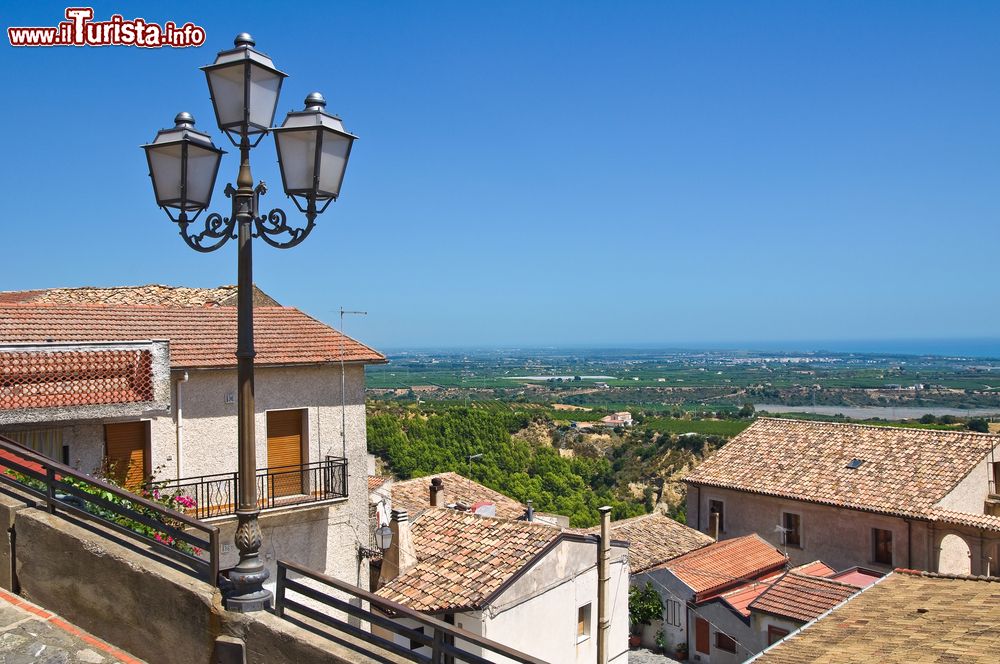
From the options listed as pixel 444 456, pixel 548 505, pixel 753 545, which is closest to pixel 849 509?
pixel 753 545

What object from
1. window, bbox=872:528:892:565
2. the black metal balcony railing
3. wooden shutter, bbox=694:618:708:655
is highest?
the black metal balcony railing

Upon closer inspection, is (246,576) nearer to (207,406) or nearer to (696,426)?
(207,406)

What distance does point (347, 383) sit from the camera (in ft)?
48.9

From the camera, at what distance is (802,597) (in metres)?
19.2

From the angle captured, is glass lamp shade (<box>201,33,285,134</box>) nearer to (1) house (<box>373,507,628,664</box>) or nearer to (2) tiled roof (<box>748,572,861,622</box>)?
(1) house (<box>373,507,628,664</box>)

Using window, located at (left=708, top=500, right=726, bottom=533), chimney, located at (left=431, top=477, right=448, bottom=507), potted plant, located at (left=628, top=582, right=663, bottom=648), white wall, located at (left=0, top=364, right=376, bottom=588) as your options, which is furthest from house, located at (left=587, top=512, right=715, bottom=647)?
white wall, located at (left=0, top=364, right=376, bottom=588)

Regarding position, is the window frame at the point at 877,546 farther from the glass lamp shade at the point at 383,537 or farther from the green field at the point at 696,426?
the green field at the point at 696,426

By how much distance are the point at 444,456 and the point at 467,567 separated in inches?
1384

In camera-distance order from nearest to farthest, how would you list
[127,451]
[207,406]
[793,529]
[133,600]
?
[133,600], [127,451], [207,406], [793,529]

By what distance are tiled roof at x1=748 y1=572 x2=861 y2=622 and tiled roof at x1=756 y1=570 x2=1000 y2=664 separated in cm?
148

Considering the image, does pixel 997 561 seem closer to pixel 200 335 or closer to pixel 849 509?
pixel 849 509

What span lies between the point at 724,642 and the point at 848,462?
9789 millimetres

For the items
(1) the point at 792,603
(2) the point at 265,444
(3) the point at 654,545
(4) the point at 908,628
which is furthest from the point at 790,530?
(2) the point at 265,444

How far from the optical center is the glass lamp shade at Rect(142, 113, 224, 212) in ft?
18.4
